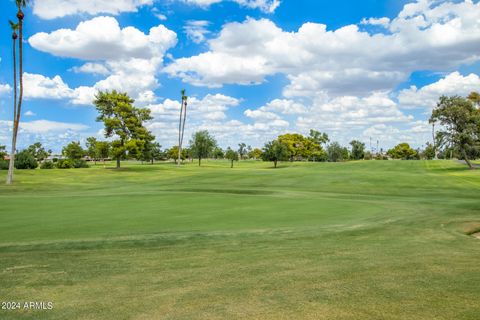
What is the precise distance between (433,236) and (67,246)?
1168cm

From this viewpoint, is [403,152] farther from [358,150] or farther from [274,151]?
[274,151]

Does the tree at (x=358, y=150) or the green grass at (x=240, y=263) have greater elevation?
the tree at (x=358, y=150)

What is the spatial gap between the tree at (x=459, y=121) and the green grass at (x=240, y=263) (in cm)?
4841

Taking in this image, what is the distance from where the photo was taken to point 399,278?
729cm

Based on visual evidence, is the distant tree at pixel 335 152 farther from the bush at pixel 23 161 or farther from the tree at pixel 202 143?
the bush at pixel 23 161

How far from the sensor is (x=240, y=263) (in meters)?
9.08

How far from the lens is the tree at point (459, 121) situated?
6212cm

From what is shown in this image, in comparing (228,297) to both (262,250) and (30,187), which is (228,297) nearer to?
(262,250)

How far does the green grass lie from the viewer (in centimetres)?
596

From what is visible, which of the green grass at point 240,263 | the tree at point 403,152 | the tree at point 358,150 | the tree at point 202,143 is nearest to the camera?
the green grass at point 240,263

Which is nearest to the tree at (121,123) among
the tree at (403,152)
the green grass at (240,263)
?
the green grass at (240,263)

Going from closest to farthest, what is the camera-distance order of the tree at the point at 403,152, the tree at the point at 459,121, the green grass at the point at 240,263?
the green grass at the point at 240,263 < the tree at the point at 459,121 < the tree at the point at 403,152

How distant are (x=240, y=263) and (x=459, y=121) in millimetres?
65070

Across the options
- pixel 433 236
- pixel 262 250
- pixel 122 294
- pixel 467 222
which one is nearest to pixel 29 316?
pixel 122 294
